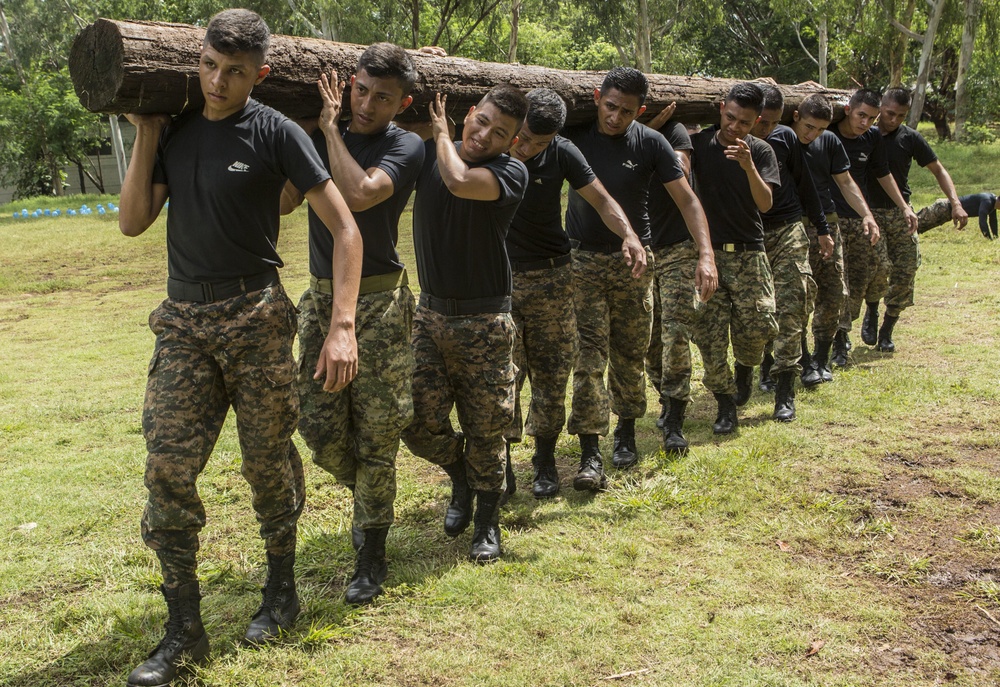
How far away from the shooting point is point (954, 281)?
12.2 metres

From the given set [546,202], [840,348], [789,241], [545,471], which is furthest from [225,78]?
[840,348]

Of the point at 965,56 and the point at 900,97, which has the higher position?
the point at 965,56

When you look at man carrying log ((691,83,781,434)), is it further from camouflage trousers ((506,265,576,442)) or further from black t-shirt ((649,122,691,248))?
camouflage trousers ((506,265,576,442))

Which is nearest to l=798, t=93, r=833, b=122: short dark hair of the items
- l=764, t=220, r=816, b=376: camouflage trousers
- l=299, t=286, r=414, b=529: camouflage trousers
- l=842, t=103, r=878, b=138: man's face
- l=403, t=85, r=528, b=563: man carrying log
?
l=842, t=103, r=878, b=138: man's face

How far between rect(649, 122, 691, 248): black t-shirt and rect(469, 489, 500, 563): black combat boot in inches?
98.3

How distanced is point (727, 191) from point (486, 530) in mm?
3339

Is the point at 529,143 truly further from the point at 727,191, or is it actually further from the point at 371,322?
the point at 727,191

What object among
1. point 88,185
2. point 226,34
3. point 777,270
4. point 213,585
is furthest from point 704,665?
point 88,185

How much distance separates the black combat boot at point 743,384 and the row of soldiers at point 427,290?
0.06 feet

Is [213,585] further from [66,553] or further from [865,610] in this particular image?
[865,610]

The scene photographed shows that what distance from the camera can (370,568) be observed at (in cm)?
450

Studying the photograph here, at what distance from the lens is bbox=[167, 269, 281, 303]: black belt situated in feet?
12.4

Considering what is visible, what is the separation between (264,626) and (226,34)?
91.9 inches

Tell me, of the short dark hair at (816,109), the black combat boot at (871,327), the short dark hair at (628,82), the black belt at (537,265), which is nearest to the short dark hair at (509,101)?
the black belt at (537,265)
